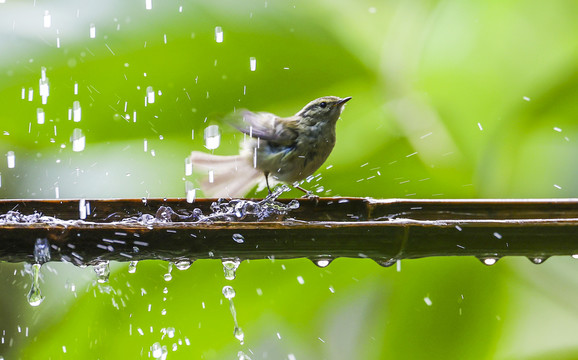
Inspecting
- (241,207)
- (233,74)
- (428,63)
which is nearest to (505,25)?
(428,63)

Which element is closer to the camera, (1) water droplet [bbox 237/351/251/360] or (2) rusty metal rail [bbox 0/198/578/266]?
(2) rusty metal rail [bbox 0/198/578/266]

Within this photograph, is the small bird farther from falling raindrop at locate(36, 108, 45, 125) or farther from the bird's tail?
falling raindrop at locate(36, 108, 45, 125)

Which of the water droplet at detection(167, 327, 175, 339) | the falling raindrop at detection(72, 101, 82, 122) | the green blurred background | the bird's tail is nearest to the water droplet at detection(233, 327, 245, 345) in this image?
the green blurred background

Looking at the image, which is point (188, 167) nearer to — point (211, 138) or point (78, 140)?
point (211, 138)

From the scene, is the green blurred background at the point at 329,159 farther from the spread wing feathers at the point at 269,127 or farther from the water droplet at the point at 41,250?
the water droplet at the point at 41,250

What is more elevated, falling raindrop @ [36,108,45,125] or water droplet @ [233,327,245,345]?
falling raindrop @ [36,108,45,125]

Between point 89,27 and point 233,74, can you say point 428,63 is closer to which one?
point 233,74

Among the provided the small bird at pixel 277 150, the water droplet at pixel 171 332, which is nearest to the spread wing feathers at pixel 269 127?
the small bird at pixel 277 150

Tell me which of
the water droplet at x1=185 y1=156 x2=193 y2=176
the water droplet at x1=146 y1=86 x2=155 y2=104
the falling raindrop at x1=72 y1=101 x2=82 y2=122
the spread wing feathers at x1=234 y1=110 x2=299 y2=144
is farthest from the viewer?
the falling raindrop at x1=72 y1=101 x2=82 y2=122

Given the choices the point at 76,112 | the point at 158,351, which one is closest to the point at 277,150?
the point at 158,351
